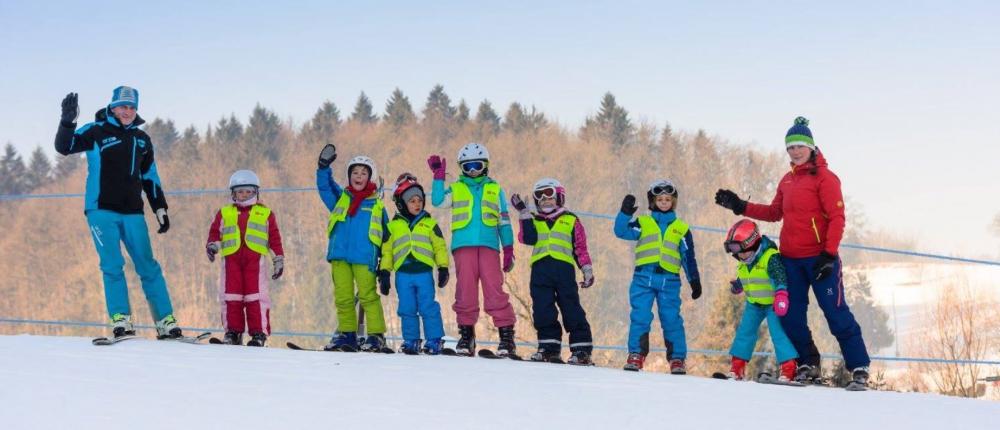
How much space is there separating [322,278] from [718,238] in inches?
747

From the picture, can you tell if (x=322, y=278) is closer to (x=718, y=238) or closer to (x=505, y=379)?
(x=718, y=238)

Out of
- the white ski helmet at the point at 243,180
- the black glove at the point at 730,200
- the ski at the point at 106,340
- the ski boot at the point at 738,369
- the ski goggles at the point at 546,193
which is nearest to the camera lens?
the black glove at the point at 730,200

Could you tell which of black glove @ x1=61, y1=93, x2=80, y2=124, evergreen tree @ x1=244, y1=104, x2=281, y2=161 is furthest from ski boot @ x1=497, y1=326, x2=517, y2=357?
evergreen tree @ x1=244, y1=104, x2=281, y2=161

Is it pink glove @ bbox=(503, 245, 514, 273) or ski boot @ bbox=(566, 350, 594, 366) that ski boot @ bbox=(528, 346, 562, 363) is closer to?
ski boot @ bbox=(566, 350, 594, 366)

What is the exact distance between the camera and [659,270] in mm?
8602

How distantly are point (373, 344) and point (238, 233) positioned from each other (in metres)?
1.28

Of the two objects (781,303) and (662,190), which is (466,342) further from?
(781,303)

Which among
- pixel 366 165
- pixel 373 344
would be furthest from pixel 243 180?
pixel 373 344

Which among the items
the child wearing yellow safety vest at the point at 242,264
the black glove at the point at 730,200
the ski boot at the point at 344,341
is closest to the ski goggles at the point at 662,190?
the black glove at the point at 730,200

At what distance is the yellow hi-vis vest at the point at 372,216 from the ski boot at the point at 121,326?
1522 mm

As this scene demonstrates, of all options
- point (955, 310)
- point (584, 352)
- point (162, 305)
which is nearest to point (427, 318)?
point (584, 352)

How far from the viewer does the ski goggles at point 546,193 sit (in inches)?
347

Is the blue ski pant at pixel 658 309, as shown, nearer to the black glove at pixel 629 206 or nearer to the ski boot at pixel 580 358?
the ski boot at pixel 580 358

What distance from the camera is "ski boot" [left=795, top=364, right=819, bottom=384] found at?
817 centimetres
